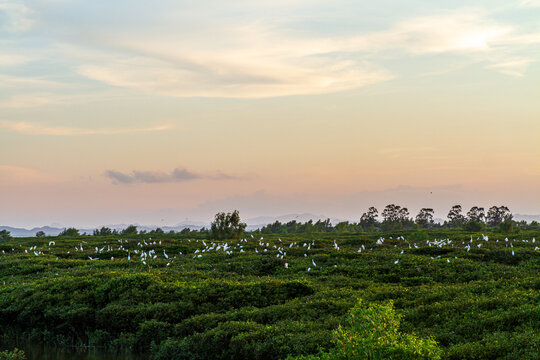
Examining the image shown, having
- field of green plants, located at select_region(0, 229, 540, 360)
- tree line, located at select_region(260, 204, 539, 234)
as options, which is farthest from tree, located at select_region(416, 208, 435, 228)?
field of green plants, located at select_region(0, 229, 540, 360)

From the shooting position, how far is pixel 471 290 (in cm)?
1945

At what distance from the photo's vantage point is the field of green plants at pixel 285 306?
43.5 ft

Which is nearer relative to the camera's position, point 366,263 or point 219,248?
point 366,263

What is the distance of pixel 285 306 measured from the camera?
62.4 feet

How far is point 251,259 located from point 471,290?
14770 millimetres

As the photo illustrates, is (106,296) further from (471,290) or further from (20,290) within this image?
(471,290)

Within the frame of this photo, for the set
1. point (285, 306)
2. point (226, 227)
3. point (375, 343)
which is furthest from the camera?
point (226, 227)

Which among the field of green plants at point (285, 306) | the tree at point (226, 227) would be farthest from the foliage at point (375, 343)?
the tree at point (226, 227)

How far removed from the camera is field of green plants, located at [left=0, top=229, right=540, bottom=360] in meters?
13.3

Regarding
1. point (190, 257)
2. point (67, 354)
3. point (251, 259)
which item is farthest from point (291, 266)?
point (67, 354)

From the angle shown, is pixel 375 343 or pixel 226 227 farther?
pixel 226 227

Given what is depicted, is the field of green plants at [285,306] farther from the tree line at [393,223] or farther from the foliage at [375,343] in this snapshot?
the tree line at [393,223]

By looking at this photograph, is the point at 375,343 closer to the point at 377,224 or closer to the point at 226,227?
the point at 226,227

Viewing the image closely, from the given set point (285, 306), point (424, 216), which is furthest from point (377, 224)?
point (285, 306)
